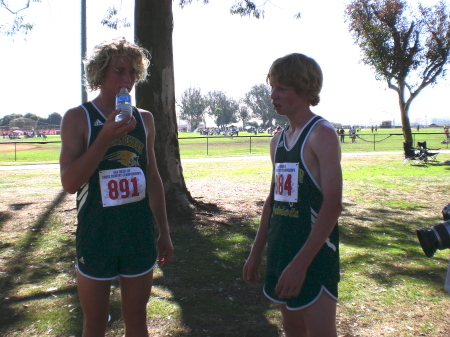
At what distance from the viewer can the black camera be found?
153 centimetres

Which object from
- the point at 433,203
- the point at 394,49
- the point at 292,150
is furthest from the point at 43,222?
the point at 394,49

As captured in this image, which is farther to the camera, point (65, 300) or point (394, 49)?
point (394, 49)

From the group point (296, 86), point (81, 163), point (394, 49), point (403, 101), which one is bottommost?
point (81, 163)

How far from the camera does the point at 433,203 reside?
856 centimetres

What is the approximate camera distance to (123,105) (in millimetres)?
1979

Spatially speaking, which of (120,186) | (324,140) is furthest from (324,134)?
(120,186)

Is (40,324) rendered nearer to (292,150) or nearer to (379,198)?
(292,150)

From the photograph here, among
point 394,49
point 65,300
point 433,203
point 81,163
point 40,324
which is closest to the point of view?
point 81,163

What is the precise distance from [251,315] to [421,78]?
58.3 feet

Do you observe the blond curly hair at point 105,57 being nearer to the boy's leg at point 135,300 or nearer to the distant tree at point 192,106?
the boy's leg at point 135,300

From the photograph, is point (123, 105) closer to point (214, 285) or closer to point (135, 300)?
point (135, 300)

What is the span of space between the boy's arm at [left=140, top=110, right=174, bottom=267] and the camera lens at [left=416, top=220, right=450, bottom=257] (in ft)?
4.55

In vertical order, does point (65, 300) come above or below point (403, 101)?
below

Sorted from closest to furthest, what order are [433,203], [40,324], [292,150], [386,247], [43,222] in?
[292,150], [40,324], [386,247], [43,222], [433,203]
